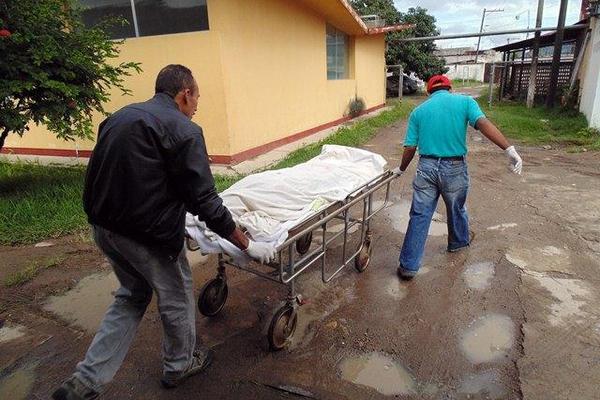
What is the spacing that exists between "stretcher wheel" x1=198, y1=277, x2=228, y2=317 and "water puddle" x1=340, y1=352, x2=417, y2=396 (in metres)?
1.03

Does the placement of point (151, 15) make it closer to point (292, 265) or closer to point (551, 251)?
point (292, 265)

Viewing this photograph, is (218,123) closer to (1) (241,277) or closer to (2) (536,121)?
(1) (241,277)

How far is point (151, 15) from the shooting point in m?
6.91

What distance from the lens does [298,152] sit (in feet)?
26.8

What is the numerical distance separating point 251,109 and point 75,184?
11.0 ft

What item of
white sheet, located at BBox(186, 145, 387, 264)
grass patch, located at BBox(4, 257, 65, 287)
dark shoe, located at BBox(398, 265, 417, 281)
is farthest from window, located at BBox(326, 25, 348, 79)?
grass patch, located at BBox(4, 257, 65, 287)

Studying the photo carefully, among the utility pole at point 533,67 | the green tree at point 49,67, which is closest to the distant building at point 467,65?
the utility pole at point 533,67

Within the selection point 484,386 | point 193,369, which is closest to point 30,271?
point 193,369

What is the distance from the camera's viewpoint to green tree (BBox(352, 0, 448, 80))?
22.8 meters

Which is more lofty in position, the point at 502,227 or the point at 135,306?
the point at 135,306

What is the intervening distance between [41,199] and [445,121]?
16.7 feet

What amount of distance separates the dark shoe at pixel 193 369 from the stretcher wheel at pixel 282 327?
40 centimetres

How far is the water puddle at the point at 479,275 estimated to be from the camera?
11.1ft

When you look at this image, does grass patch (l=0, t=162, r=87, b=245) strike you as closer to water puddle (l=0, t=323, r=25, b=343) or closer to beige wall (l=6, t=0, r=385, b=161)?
water puddle (l=0, t=323, r=25, b=343)
